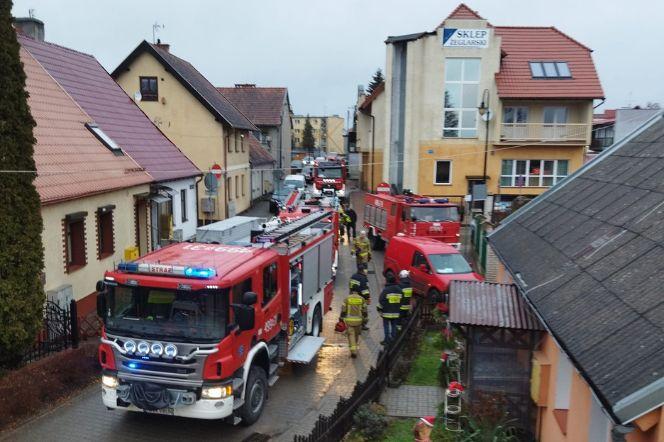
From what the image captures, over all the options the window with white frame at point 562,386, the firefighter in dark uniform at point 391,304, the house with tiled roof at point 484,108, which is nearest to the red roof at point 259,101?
the house with tiled roof at point 484,108

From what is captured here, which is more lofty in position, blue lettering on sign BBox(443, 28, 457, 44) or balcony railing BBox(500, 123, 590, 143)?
blue lettering on sign BBox(443, 28, 457, 44)

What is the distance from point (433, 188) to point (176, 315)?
80.7ft

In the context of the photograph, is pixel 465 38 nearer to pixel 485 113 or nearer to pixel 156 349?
pixel 485 113

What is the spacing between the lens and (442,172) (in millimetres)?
30750

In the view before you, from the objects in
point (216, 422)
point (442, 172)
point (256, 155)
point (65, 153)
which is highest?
point (65, 153)

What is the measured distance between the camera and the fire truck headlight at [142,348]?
766cm

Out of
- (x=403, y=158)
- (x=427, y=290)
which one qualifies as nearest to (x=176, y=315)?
(x=427, y=290)

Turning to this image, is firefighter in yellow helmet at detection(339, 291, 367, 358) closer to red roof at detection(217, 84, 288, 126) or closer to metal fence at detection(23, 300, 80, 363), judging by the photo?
metal fence at detection(23, 300, 80, 363)

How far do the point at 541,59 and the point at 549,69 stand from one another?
3.00 feet

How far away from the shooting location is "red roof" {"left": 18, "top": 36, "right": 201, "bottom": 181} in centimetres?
1814

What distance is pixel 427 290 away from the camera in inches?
609

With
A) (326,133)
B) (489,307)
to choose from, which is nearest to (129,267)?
(489,307)

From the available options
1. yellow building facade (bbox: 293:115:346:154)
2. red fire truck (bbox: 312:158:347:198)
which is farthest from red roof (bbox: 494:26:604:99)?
yellow building facade (bbox: 293:115:346:154)

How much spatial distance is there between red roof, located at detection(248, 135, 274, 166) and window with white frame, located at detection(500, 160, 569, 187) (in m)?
15.8
